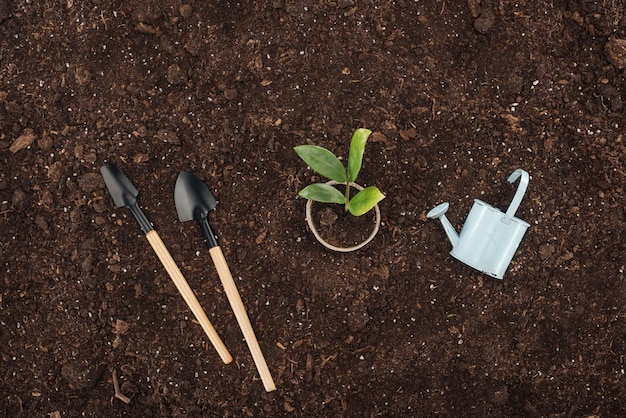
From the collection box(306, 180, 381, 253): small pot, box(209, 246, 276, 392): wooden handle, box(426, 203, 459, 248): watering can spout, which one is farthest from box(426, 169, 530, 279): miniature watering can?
box(209, 246, 276, 392): wooden handle

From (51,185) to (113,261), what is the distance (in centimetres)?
25

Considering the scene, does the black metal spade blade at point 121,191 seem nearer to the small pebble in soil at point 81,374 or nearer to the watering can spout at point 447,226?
the small pebble in soil at point 81,374

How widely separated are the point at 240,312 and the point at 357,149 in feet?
1.65

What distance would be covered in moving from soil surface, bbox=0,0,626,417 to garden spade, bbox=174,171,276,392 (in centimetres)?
5

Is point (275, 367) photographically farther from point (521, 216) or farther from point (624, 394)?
point (624, 394)

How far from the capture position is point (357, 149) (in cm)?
122

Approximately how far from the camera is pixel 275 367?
1.48m

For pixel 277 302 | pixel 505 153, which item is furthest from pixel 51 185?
pixel 505 153

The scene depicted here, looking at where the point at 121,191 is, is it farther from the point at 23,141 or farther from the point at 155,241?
the point at 23,141

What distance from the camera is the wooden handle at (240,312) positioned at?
1410 mm

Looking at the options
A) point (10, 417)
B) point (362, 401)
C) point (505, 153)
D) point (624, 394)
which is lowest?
point (10, 417)

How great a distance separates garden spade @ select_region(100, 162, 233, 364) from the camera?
1.41 meters

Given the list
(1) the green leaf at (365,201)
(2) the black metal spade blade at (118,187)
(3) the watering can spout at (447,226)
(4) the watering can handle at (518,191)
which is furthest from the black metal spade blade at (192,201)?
(4) the watering can handle at (518,191)

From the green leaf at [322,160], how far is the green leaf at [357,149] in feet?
0.10
